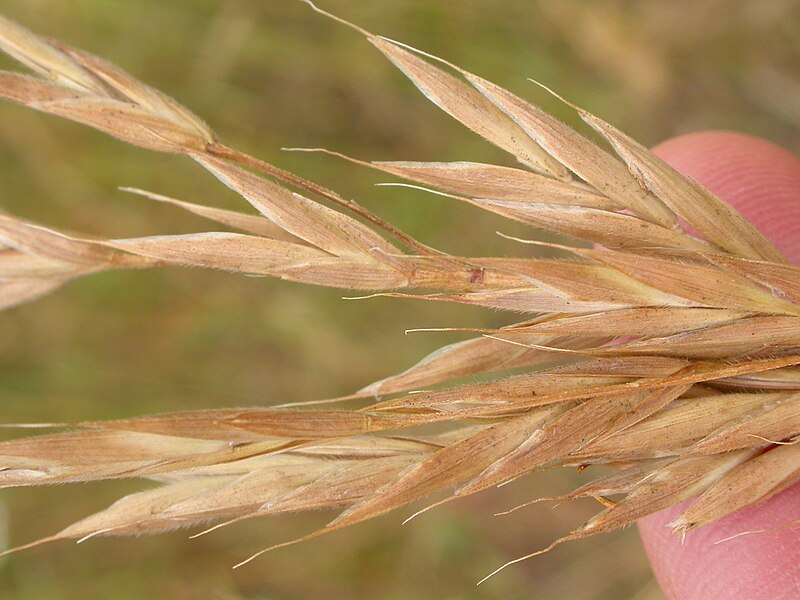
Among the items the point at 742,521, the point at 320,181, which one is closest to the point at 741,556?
the point at 742,521

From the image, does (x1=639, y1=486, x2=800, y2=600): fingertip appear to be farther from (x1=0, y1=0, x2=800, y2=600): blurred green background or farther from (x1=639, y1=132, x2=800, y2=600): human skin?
(x1=0, y1=0, x2=800, y2=600): blurred green background

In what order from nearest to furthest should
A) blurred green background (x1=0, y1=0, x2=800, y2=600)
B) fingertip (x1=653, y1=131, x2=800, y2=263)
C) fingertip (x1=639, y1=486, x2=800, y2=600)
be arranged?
fingertip (x1=639, y1=486, x2=800, y2=600) → fingertip (x1=653, y1=131, x2=800, y2=263) → blurred green background (x1=0, y1=0, x2=800, y2=600)

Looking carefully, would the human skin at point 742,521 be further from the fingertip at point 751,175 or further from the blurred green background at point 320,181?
the blurred green background at point 320,181

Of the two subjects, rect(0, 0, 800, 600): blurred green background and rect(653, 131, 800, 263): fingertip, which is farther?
rect(0, 0, 800, 600): blurred green background

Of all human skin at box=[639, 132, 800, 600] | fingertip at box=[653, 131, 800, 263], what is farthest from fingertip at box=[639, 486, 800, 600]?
fingertip at box=[653, 131, 800, 263]

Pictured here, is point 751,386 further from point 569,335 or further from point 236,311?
point 236,311

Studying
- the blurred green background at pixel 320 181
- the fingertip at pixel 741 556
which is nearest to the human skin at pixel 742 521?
the fingertip at pixel 741 556

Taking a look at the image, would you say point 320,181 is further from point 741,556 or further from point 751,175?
point 741,556
